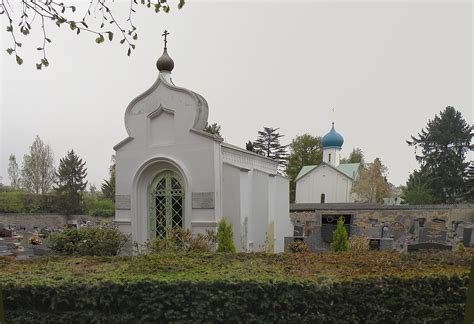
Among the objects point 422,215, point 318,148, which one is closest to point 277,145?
point 318,148

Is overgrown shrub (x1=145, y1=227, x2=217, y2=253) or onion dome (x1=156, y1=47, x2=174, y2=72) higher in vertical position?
onion dome (x1=156, y1=47, x2=174, y2=72)

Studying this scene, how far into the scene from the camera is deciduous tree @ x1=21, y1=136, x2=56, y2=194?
52219 mm

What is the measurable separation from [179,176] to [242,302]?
9280 mm

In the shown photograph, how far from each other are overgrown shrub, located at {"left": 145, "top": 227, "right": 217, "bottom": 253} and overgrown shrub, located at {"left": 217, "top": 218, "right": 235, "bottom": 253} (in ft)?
0.89

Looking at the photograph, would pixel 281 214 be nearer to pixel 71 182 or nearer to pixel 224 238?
pixel 224 238

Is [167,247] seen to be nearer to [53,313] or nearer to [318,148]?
[53,313]

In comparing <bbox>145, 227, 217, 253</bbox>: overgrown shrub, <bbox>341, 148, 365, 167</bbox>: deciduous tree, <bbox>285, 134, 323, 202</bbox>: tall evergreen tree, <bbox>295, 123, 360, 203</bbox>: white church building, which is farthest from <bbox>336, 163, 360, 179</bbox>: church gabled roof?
<bbox>145, 227, 217, 253</bbox>: overgrown shrub

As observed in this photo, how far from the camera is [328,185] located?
140 feet

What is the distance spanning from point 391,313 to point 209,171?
866 cm

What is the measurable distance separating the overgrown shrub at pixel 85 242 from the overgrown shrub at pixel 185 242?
62.7 inches

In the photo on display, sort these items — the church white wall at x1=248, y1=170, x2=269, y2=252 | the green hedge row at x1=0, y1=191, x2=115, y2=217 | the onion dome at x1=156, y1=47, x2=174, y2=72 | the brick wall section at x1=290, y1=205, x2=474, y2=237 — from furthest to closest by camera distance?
1. the green hedge row at x1=0, y1=191, x2=115, y2=217
2. the brick wall section at x1=290, y1=205, x2=474, y2=237
3. the onion dome at x1=156, y1=47, x2=174, y2=72
4. the church white wall at x1=248, y1=170, x2=269, y2=252

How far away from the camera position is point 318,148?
52406 millimetres

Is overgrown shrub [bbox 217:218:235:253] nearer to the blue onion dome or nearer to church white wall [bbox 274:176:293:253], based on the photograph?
church white wall [bbox 274:176:293:253]

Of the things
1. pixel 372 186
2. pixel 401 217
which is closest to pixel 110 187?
pixel 372 186
